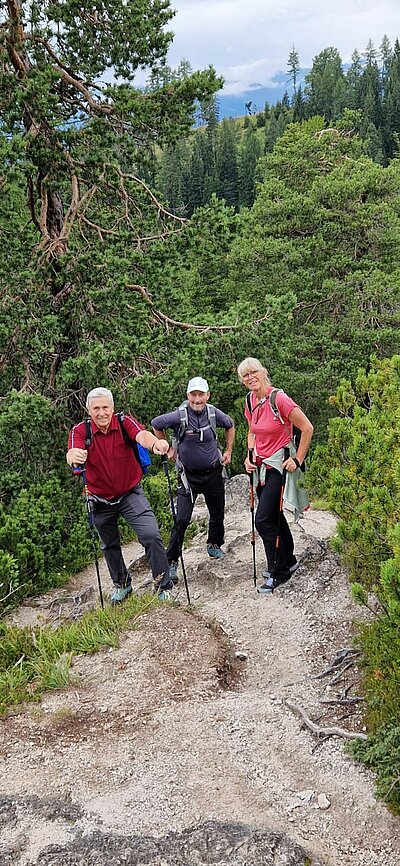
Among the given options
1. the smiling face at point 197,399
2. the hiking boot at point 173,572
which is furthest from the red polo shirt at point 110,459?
the hiking boot at point 173,572

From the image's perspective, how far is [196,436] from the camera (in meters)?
6.41

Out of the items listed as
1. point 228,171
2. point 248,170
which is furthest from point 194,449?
point 228,171

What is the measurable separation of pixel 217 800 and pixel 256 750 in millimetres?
504

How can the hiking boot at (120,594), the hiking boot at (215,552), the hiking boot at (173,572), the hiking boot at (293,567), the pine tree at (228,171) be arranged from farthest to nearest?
1. the pine tree at (228,171)
2. the hiking boot at (215,552)
3. the hiking boot at (173,572)
4. the hiking boot at (293,567)
5. the hiking boot at (120,594)

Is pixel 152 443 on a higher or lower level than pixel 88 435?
lower

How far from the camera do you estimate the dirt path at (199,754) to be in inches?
132

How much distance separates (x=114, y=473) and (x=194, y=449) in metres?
0.93

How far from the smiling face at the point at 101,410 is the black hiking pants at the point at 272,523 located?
159cm

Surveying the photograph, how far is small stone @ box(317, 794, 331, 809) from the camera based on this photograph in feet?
11.7

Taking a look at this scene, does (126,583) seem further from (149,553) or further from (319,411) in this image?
(319,411)

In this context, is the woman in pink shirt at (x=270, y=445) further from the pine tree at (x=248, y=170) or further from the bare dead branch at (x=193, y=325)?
the pine tree at (x=248, y=170)

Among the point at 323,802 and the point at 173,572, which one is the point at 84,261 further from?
the point at 323,802

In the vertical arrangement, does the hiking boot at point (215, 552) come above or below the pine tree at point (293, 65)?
below

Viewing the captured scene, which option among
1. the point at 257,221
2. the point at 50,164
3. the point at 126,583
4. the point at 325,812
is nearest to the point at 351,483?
the point at 325,812
